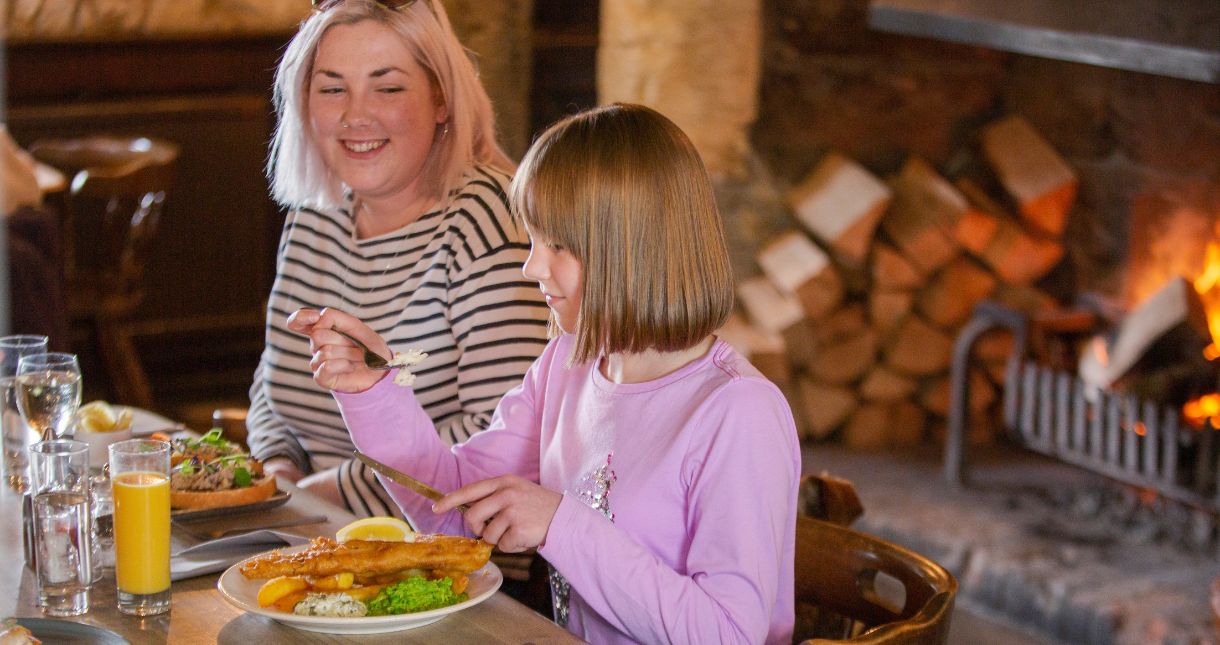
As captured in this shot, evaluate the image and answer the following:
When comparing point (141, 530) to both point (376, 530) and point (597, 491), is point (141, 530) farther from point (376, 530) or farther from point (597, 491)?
point (597, 491)

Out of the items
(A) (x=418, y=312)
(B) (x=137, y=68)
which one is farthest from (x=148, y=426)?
(B) (x=137, y=68)

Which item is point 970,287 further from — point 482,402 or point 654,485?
point 654,485

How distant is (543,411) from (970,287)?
7.29 ft

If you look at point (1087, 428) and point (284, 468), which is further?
point (1087, 428)

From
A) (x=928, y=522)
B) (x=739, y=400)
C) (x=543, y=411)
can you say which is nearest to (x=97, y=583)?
(x=543, y=411)

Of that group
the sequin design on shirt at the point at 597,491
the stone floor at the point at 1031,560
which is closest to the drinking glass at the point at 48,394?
the sequin design on shirt at the point at 597,491

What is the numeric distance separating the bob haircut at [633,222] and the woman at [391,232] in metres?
0.57

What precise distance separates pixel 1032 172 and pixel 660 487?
246 centimetres

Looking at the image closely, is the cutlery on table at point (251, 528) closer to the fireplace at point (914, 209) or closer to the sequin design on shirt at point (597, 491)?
the sequin design on shirt at point (597, 491)

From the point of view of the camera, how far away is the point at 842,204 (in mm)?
3791

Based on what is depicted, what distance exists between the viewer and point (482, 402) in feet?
6.98

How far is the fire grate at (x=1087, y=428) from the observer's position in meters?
3.08

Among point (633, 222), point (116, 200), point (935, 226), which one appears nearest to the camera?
point (633, 222)

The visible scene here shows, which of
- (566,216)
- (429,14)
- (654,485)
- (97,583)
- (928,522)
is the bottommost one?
(928,522)
